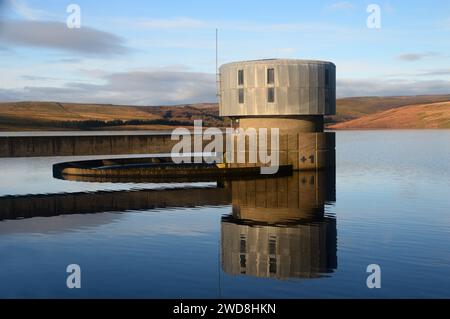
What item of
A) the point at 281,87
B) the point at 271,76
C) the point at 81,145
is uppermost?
the point at 271,76

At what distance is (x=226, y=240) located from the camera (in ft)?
75.7

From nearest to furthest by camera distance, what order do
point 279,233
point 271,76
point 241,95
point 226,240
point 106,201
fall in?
point 226,240, point 279,233, point 106,201, point 271,76, point 241,95

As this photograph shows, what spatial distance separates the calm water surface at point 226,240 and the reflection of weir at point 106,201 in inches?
2.4

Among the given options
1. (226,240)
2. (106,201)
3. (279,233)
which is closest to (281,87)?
(106,201)

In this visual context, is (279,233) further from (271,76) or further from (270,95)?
(271,76)

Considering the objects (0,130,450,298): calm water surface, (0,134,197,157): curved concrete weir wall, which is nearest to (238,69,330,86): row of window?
(0,134,197,157): curved concrete weir wall

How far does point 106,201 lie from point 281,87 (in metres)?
21.7

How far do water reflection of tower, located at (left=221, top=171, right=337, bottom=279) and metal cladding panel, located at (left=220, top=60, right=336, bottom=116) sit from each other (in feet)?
38.9

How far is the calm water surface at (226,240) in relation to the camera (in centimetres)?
1658

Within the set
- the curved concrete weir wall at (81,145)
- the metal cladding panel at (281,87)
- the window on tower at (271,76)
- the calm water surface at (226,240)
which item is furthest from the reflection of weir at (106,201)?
the curved concrete weir wall at (81,145)

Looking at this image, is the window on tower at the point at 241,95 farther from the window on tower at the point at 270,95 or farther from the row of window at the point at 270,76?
the window on tower at the point at 270,95

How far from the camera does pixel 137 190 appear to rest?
131 ft
